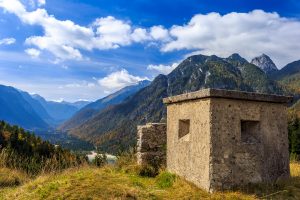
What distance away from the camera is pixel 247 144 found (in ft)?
27.1

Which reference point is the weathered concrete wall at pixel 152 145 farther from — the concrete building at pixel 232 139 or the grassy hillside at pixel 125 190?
the grassy hillside at pixel 125 190

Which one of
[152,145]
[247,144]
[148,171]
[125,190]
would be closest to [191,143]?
[247,144]

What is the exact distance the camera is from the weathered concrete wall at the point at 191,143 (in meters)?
8.09

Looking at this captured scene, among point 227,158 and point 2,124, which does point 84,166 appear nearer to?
point 227,158

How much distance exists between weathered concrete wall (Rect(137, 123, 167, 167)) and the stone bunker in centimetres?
186

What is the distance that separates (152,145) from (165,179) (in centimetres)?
203

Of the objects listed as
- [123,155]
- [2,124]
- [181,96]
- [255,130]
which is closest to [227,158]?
[255,130]

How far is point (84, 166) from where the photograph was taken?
11.7 metres

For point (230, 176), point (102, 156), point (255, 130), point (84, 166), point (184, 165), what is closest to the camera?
point (230, 176)

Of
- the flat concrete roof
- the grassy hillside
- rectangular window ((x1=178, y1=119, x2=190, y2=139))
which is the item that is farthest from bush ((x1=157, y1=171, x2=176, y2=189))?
the flat concrete roof

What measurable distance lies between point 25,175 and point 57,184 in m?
4.23

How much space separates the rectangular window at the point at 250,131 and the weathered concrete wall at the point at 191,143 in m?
1.06

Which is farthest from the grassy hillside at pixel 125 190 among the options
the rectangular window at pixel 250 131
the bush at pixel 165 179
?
the rectangular window at pixel 250 131

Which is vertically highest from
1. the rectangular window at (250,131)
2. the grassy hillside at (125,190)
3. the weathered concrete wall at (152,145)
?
the rectangular window at (250,131)
